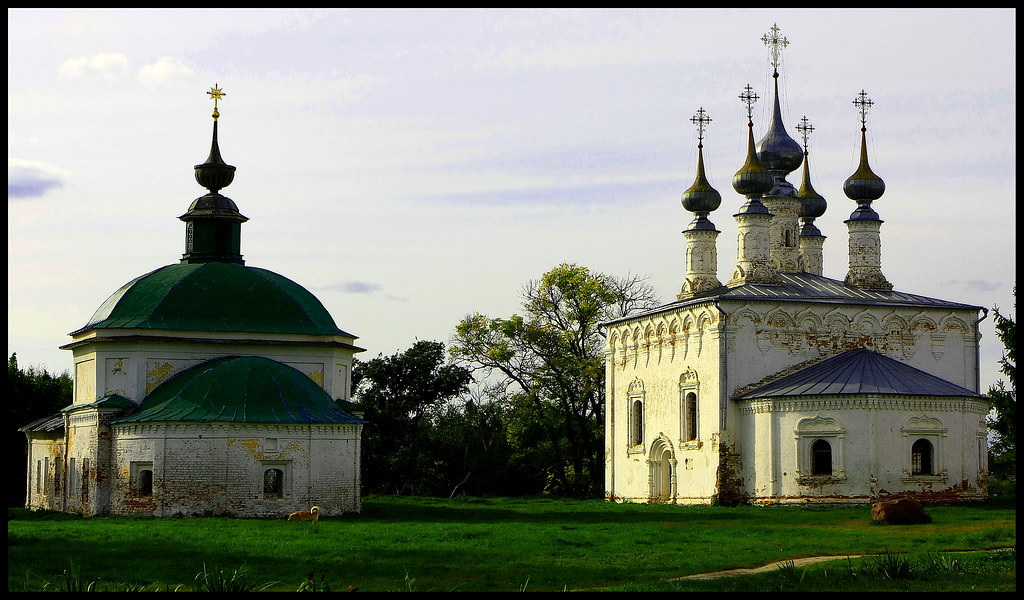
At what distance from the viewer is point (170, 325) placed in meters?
29.7

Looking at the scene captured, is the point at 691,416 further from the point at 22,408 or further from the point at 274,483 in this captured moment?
the point at 22,408

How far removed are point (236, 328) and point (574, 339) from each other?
15.9 m

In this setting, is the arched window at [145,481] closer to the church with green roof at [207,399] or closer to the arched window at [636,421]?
the church with green roof at [207,399]

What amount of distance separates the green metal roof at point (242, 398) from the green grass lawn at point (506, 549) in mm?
2249

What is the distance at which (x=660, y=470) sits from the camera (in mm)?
34656

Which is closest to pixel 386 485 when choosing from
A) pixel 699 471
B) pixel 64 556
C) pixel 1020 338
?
pixel 699 471

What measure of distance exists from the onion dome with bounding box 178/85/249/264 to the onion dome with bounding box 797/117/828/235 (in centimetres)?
1667

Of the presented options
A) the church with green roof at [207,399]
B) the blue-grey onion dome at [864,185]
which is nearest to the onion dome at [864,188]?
the blue-grey onion dome at [864,185]

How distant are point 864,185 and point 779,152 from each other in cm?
295

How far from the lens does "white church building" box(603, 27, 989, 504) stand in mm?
29375

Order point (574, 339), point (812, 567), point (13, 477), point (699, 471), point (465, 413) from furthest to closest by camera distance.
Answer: point (465, 413), point (574, 339), point (13, 477), point (699, 471), point (812, 567)

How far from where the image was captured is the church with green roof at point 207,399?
26625mm

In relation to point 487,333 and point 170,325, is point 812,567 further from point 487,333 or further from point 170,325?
point 487,333

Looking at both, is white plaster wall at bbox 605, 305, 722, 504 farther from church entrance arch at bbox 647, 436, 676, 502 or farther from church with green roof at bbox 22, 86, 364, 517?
church with green roof at bbox 22, 86, 364, 517
